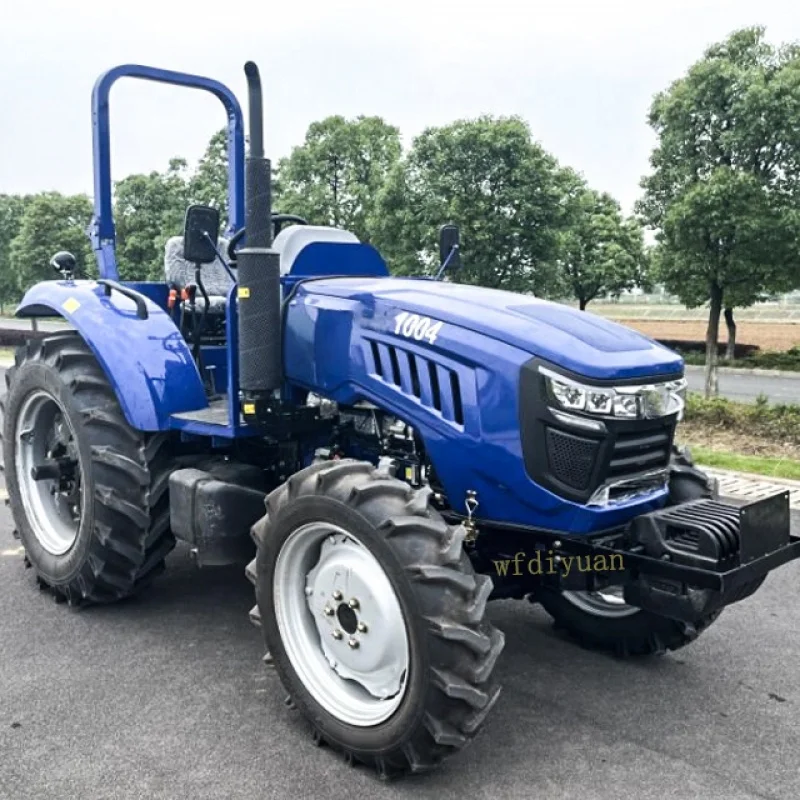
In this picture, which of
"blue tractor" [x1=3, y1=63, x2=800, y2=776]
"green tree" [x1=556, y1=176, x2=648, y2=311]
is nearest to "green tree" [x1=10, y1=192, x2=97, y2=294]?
"green tree" [x1=556, y1=176, x2=648, y2=311]

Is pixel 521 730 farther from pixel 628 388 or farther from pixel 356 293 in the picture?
pixel 356 293

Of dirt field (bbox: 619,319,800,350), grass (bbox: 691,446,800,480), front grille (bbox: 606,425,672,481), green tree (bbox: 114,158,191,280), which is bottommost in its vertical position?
dirt field (bbox: 619,319,800,350)

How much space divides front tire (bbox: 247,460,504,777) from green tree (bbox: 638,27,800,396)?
37.2ft

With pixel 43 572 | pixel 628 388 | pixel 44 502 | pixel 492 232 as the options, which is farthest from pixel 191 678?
pixel 492 232

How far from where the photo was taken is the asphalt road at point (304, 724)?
122 inches

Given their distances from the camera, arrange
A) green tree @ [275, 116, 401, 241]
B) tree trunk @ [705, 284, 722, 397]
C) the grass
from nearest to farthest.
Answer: the grass, tree trunk @ [705, 284, 722, 397], green tree @ [275, 116, 401, 241]

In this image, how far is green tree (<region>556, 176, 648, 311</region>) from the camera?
97.6 ft

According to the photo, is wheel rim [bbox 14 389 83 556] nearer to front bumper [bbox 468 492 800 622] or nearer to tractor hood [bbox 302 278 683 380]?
tractor hood [bbox 302 278 683 380]

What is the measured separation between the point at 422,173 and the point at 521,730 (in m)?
11.5

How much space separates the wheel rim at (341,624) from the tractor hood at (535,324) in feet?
3.13

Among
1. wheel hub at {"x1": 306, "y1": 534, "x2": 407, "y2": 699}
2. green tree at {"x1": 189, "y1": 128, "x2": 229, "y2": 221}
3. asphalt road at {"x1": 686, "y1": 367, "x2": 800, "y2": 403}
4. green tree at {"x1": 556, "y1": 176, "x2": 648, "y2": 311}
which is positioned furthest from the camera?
green tree at {"x1": 556, "y1": 176, "x2": 648, "y2": 311}

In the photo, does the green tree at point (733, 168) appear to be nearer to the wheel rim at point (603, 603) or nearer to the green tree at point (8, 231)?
the wheel rim at point (603, 603)

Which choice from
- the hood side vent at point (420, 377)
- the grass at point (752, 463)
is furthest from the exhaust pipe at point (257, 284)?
the grass at point (752, 463)

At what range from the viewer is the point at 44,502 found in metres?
5.17
